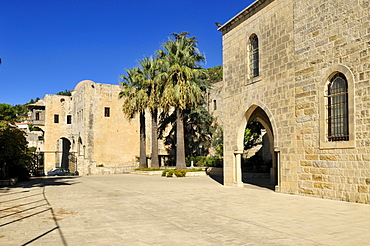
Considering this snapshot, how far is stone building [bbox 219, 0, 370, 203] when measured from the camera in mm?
10148

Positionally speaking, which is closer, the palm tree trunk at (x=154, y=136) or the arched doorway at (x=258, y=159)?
the arched doorway at (x=258, y=159)

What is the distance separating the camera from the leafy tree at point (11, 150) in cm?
1881

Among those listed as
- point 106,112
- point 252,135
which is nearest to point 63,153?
point 106,112

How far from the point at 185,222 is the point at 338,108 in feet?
20.5

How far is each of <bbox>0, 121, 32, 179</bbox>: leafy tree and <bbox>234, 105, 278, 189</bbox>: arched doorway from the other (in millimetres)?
11983

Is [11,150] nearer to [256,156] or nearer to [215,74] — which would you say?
[256,156]

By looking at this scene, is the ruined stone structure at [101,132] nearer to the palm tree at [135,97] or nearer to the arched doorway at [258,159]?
the palm tree at [135,97]

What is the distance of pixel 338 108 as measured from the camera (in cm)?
1098

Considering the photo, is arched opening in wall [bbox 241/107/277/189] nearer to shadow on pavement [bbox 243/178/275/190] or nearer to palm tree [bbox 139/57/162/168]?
shadow on pavement [bbox 243/178/275/190]

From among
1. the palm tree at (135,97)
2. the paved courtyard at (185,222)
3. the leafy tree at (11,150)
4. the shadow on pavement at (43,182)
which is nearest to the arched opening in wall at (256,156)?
the palm tree at (135,97)

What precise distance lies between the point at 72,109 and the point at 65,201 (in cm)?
3665

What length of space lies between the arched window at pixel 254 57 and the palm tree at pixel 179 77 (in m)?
10.6

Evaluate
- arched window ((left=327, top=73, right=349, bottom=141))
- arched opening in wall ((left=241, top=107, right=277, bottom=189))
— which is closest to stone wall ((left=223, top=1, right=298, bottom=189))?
arched window ((left=327, top=73, right=349, bottom=141))

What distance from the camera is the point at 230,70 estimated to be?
54.4 feet
